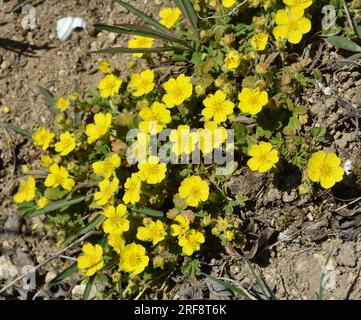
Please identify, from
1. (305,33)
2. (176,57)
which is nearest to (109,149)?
(176,57)

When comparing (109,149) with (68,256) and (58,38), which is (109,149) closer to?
(68,256)

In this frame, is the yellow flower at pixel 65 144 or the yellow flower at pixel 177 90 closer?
the yellow flower at pixel 177 90

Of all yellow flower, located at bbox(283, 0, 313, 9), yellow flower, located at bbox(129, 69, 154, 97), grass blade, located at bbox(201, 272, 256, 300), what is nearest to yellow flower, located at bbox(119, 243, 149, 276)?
grass blade, located at bbox(201, 272, 256, 300)

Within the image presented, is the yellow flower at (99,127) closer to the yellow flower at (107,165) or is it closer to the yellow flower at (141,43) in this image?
the yellow flower at (107,165)

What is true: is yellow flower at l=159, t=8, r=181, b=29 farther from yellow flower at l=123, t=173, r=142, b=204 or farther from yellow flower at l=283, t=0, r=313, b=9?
yellow flower at l=123, t=173, r=142, b=204

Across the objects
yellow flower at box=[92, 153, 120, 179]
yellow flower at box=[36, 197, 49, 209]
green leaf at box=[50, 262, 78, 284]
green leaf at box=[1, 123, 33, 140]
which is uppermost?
green leaf at box=[1, 123, 33, 140]

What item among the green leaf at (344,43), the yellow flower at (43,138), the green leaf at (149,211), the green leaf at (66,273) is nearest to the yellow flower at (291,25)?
the green leaf at (344,43)
